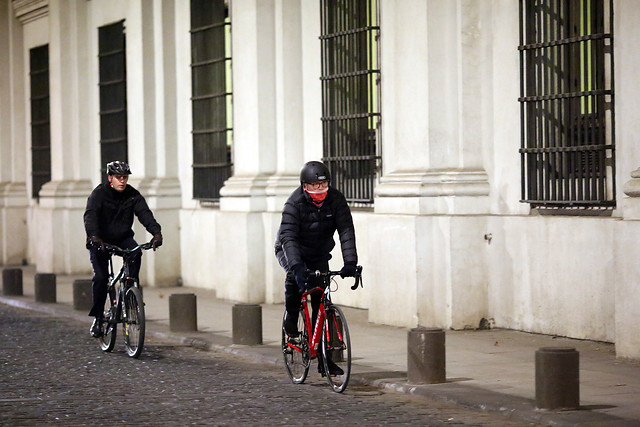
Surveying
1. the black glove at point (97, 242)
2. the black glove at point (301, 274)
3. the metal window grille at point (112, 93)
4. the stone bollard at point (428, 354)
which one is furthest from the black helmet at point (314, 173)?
the metal window grille at point (112, 93)

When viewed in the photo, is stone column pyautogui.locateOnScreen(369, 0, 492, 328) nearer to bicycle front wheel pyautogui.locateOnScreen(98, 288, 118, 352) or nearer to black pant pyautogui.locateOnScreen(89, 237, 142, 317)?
black pant pyautogui.locateOnScreen(89, 237, 142, 317)

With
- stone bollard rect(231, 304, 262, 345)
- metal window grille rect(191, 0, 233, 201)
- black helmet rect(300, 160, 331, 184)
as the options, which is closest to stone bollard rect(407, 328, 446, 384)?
black helmet rect(300, 160, 331, 184)

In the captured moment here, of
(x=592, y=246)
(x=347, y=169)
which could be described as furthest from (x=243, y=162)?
(x=592, y=246)

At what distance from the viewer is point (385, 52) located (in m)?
14.8

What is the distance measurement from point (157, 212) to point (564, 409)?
12.9m

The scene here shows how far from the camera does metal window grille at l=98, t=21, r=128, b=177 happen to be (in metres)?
22.9

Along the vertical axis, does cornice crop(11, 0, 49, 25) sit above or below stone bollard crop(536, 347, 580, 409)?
above

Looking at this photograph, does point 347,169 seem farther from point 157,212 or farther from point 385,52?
point 157,212

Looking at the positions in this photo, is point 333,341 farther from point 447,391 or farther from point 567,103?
point 567,103

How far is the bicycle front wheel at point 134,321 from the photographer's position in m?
12.0

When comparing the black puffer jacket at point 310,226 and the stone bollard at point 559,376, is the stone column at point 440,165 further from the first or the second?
the stone bollard at point 559,376

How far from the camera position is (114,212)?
12.8 metres

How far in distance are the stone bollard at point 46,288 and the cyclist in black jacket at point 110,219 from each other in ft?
16.9

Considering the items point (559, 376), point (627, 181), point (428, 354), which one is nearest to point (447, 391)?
point (428, 354)
